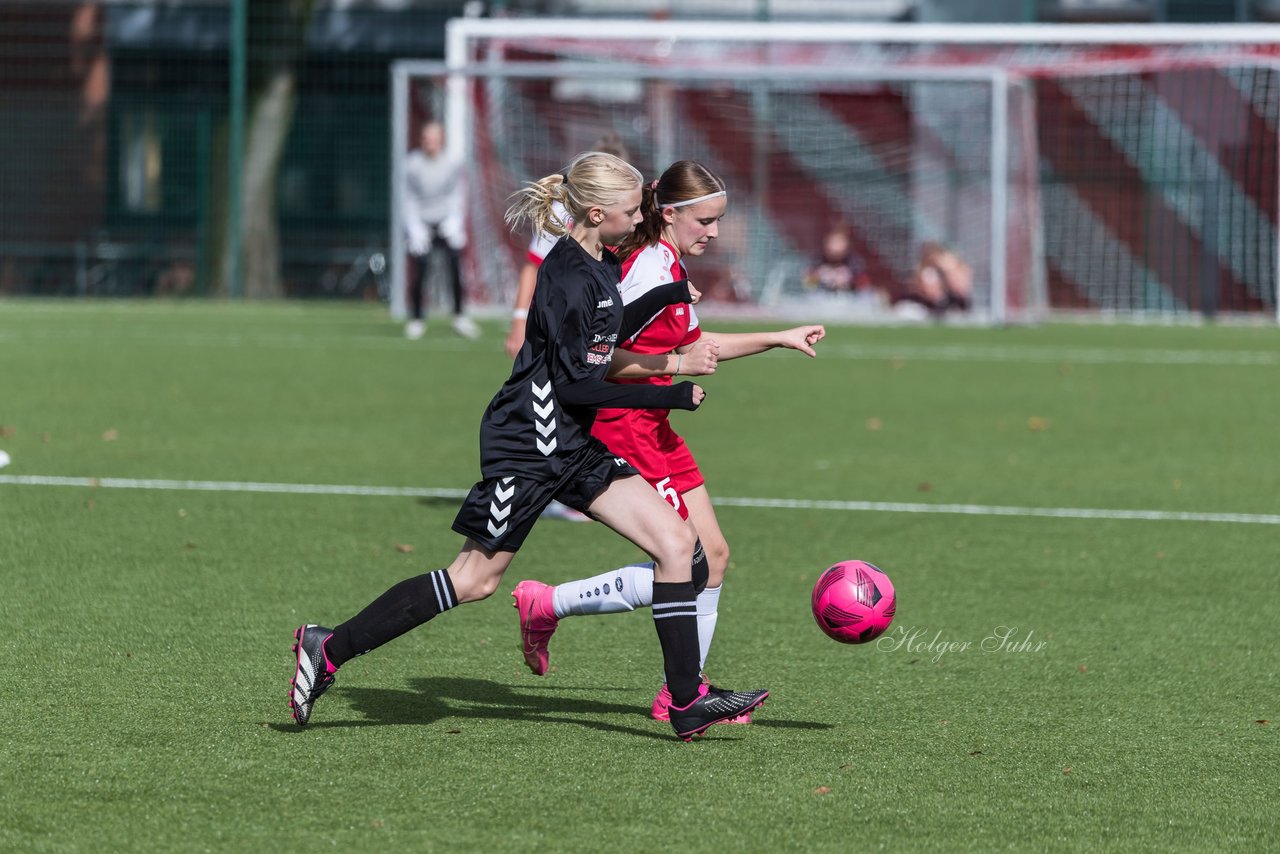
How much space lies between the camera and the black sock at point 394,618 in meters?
5.13

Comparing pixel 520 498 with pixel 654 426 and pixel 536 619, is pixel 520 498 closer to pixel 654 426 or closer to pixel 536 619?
pixel 536 619

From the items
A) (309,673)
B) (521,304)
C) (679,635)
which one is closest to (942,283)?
(521,304)

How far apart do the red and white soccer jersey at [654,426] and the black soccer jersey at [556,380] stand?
0.46 m

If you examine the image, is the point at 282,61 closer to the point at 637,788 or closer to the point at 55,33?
the point at 55,33

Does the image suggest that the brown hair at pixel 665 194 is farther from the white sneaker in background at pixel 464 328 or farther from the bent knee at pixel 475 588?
the white sneaker in background at pixel 464 328

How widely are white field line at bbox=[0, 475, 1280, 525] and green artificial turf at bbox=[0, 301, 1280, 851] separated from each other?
7 cm

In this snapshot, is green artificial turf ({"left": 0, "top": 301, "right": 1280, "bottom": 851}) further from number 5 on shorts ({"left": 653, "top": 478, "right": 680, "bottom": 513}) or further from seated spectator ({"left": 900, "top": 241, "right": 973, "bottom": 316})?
seated spectator ({"left": 900, "top": 241, "right": 973, "bottom": 316})

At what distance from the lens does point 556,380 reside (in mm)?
5039

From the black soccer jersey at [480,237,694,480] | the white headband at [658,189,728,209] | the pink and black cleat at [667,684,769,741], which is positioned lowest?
the pink and black cleat at [667,684,769,741]

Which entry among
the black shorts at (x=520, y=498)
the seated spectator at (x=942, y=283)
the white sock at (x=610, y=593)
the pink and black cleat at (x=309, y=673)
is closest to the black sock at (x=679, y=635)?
the white sock at (x=610, y=593)

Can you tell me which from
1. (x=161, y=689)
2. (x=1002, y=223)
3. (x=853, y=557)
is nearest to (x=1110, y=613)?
(x=853, y=557)

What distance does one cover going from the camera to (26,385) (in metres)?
14.8

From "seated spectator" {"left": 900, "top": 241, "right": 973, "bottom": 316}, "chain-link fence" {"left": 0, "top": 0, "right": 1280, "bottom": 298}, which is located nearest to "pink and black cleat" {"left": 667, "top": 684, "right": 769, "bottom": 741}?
"seated spectator" {"left": 900, "top": 241, "right": 973, "bottom": 316}

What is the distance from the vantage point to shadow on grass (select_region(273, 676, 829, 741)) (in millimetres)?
5219
